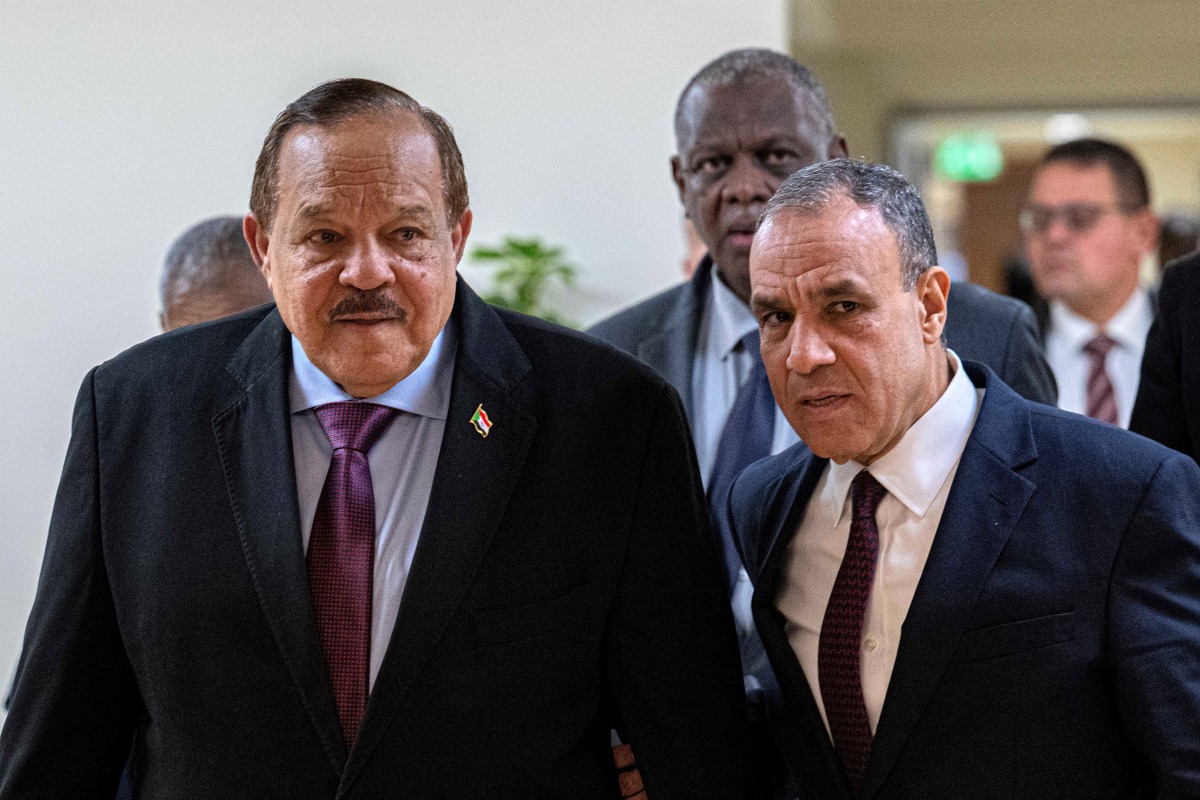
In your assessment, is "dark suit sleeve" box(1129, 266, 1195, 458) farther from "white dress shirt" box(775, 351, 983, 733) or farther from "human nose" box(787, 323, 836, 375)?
"human nose" box(787, 323, 836, 375)

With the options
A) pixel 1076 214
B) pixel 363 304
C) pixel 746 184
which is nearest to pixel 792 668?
pixel 363 304

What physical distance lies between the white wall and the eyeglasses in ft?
3.73

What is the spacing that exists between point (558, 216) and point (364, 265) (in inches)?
114

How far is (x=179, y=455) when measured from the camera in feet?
6.55

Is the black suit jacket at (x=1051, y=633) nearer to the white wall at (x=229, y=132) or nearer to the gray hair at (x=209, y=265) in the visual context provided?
the gray hair at (x=209, y=265)

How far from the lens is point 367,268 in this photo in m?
A: 1.90

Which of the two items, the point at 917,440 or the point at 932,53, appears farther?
the point at 932,53

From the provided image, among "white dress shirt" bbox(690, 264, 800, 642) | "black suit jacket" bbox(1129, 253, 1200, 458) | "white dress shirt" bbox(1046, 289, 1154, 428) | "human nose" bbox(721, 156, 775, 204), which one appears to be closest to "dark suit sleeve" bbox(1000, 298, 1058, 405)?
"black suit jacket" bbox(1129, 253, 1200, 458)

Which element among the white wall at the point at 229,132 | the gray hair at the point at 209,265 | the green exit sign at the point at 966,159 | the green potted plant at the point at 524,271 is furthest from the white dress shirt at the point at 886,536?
the green exit sign at the point at 966,159

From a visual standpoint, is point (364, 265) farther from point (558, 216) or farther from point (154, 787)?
point (558, 216)

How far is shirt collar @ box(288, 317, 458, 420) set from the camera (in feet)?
6.67

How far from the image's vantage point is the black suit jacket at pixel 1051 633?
1.75m

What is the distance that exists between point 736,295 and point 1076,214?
8.17ft

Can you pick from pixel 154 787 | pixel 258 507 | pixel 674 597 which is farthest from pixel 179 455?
pixel 674 597
